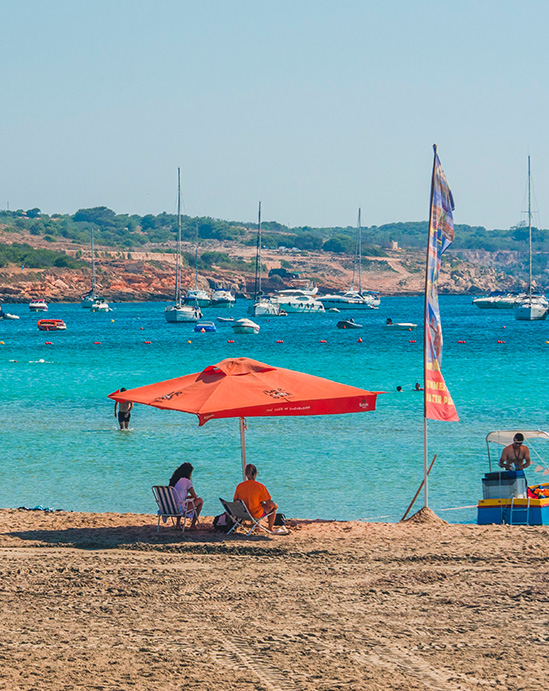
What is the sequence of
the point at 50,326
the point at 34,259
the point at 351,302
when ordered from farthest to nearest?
1. the point at 34,259
2. the point at 351,302
3. the point at 50,326

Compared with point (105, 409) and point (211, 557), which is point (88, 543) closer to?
point (211, 557)

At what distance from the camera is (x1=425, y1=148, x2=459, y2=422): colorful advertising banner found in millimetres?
12203

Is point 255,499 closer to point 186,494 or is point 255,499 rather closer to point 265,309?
point 186,494

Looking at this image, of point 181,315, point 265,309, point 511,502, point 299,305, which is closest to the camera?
point 511,502

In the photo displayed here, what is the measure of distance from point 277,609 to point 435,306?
560 centimetres

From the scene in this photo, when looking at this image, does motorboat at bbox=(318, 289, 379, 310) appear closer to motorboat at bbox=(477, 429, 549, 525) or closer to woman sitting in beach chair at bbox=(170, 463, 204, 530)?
motorboat at bbox=(477, 429, 549, 525)

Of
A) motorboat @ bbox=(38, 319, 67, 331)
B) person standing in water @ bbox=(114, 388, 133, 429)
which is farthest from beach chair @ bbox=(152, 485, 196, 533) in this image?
motorboat @ bbox=(38, 319, 67, 331)

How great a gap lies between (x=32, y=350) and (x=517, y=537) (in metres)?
55.6

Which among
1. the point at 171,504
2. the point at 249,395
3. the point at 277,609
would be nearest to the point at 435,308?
the point at 249,395

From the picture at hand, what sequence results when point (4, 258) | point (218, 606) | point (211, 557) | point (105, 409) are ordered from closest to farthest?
point (218, 606) → point (211, 557) → point (105, 409) → point (4, 258)

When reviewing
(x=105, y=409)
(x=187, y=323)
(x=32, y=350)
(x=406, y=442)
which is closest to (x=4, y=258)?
(x=187, y=323)

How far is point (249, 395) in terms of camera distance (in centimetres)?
1118

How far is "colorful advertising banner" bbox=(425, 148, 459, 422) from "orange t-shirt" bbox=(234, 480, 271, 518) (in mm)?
2581

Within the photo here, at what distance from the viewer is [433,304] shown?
12406 millimetres
